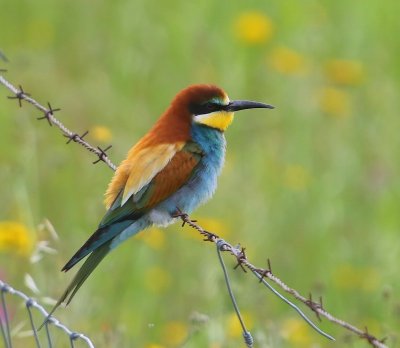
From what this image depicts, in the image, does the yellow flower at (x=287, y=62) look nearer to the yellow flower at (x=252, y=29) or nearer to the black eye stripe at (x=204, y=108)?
the yellow flower at (x=252, y=29)

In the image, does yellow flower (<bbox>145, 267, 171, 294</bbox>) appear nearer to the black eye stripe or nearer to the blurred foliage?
the blurred foliage

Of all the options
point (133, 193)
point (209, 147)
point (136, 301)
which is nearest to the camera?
point (133, 193)

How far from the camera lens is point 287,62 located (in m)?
6.18

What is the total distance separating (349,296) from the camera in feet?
15.8

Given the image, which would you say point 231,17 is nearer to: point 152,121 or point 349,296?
point 152,121

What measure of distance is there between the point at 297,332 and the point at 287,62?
221 cm

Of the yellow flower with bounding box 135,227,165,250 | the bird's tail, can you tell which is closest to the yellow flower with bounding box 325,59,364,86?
the yellow flower with bounding box 135,227,165,250

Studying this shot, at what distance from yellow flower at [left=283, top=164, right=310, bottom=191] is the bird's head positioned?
1.81 meters

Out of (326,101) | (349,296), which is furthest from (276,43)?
(349,296)

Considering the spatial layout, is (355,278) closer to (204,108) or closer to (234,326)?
(234,326)

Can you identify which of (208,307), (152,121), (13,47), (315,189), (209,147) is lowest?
(208,307)

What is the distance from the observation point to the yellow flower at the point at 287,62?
20.2 ft

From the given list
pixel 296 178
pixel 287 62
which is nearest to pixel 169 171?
pixel 296 178

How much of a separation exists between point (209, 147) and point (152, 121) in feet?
7.54
